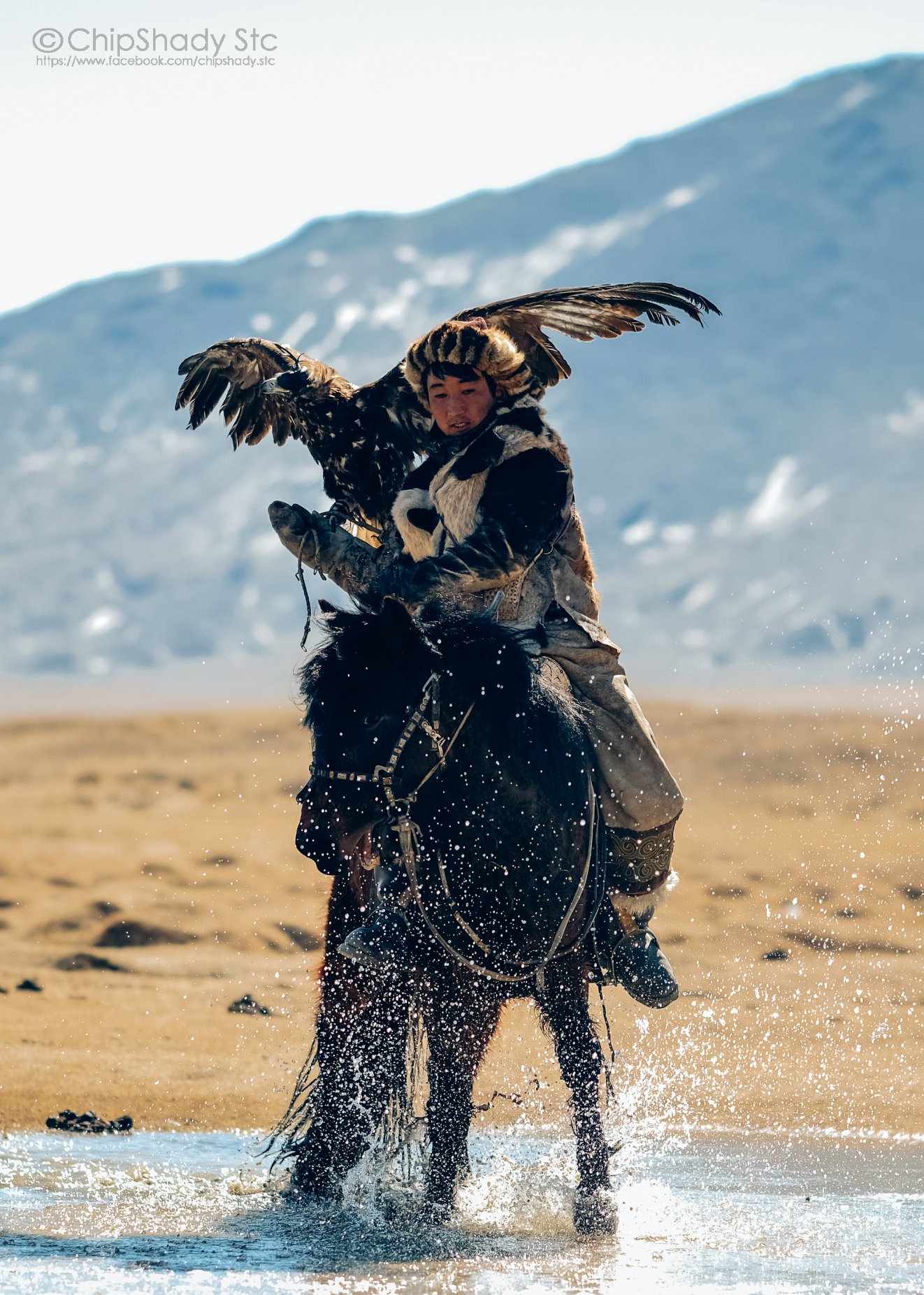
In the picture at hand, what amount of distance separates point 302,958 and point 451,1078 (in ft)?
20.2

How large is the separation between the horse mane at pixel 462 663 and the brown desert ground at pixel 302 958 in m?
1.15

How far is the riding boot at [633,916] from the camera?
4.82 meters

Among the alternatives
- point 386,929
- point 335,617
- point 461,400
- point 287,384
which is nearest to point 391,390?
point 287,384

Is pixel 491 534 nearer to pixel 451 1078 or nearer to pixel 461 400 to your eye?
pixel 461 400

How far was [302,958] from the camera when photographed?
1060cm

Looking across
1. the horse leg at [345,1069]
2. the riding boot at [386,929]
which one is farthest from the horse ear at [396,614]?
the horse leg at [345,1069]

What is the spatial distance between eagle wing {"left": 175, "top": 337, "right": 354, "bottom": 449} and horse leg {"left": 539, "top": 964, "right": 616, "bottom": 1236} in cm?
190

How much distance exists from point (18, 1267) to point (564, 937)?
60.9 inches

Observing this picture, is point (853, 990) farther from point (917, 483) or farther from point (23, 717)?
point (917, 483)

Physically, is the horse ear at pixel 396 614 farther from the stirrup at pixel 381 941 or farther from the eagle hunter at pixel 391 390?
the eagle hunter at pixel 391 390

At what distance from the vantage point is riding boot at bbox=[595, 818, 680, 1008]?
4.82 m

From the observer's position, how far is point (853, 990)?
952 cm

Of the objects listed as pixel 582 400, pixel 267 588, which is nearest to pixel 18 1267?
pixel 267 588

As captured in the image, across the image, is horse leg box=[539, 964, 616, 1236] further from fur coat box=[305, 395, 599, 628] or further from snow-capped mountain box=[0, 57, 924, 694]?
snow-capped mountain box=[0, 57, 924, 694]
